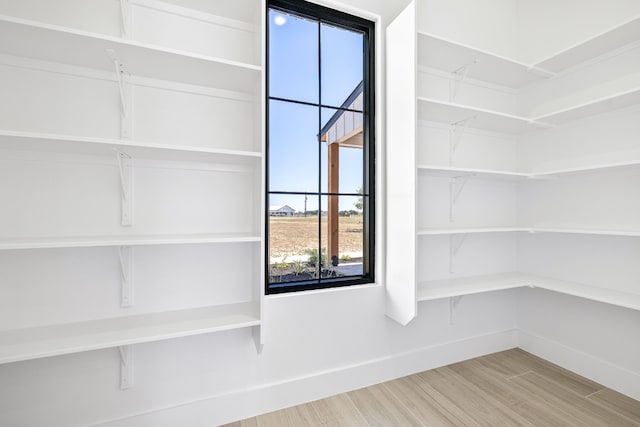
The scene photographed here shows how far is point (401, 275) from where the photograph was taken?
1802 mm

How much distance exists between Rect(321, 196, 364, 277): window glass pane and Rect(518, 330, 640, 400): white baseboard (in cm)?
158

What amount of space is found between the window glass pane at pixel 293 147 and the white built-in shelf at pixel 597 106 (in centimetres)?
161

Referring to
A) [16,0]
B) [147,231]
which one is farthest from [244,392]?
[16,0]

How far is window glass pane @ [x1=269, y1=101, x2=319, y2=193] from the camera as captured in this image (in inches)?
69.2

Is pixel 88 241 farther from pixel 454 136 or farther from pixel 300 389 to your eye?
pixel 454 136

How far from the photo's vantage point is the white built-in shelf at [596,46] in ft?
5.63

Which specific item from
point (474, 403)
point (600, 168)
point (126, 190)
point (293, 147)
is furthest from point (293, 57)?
point (474, 403)

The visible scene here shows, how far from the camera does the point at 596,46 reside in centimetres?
189

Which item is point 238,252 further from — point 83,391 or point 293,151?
point 83,391

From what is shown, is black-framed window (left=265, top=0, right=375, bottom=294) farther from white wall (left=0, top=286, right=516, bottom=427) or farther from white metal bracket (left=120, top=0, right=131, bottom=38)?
white metal bracket (left=120, top=0, right=131, bottom=38)

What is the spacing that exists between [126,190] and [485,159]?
244 cm

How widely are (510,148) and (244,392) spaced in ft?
8.67

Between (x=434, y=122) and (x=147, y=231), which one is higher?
(x=434, y=122)

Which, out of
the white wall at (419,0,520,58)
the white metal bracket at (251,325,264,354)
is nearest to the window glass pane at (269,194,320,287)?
the white metal bracket at (251,325,264,354)
